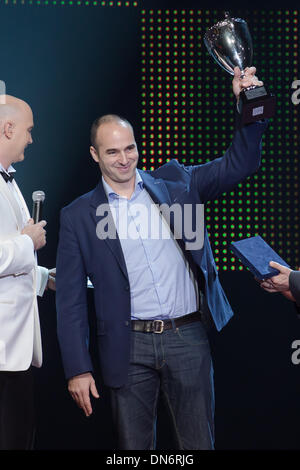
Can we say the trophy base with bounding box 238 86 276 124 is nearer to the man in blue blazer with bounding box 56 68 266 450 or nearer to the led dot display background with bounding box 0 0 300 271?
the man in blue blazer with bounding box 56 68 266 450

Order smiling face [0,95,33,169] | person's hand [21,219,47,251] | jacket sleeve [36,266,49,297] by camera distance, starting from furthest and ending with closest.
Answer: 1. jacket sleeve [36,266,49,297]
2. smiling face [0,95,33,169]
3. person's hand [21,219,47,251]

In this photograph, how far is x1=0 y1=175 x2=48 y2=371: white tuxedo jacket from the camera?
7.91ft

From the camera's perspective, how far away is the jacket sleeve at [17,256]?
237 centimetres

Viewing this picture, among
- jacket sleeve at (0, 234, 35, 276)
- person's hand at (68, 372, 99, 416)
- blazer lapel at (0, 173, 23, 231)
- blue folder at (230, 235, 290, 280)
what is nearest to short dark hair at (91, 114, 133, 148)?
blazer lapel at (0, 173, 23, 231)

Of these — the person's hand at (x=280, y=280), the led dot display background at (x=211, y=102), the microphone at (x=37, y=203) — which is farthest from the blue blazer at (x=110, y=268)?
the led dot display background at (x=211, y=102)

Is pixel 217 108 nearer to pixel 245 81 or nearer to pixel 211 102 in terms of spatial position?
pixel 211 102

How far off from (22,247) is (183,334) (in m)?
0.74

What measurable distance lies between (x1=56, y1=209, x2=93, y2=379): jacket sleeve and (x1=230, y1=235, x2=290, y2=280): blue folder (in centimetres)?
66

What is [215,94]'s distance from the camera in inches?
140

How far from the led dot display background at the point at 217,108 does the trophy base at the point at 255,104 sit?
1.12 m

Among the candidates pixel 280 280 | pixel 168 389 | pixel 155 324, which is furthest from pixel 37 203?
pixel 280 280

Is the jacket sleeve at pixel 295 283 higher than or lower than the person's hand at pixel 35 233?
lower

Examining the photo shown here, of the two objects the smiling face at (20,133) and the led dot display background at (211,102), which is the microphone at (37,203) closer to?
the smiling face at (20,133)
